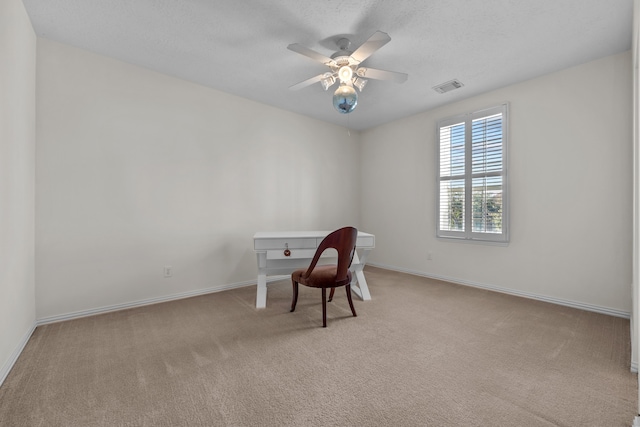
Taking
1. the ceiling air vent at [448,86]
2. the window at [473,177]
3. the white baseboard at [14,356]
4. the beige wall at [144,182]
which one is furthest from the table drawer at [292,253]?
the ceiling air vent at [448,86]

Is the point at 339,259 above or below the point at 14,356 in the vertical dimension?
above

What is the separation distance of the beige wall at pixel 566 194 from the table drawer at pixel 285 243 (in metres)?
2.22

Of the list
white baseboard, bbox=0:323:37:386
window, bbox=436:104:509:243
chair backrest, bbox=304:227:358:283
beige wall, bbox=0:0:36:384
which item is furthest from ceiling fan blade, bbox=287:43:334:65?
white baseboard, bbox=0:323:37:386

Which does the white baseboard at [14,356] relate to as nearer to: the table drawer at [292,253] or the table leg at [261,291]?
the table leg at [261,291]

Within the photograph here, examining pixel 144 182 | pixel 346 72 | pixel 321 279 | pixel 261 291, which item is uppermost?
pixel 346 72

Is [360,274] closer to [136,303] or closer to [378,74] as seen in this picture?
[378,74]

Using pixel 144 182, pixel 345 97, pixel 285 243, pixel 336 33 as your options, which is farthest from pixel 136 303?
pixel 336 33

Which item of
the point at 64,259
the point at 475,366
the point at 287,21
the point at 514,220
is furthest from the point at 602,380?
the point at 64,259

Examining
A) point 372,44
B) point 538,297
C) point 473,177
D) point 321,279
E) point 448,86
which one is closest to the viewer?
point 372,44

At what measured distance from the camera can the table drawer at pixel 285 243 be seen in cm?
283

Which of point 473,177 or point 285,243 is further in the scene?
point 473,177

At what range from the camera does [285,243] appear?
9.43 feet

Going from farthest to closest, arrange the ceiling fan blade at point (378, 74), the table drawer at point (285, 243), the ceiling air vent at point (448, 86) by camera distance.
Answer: the ceiling air vent at point (448, 86) < the table drawer at point (285, 243) < the ceiling fan blade at point (378, 74)

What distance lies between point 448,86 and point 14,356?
4653 millimetres
